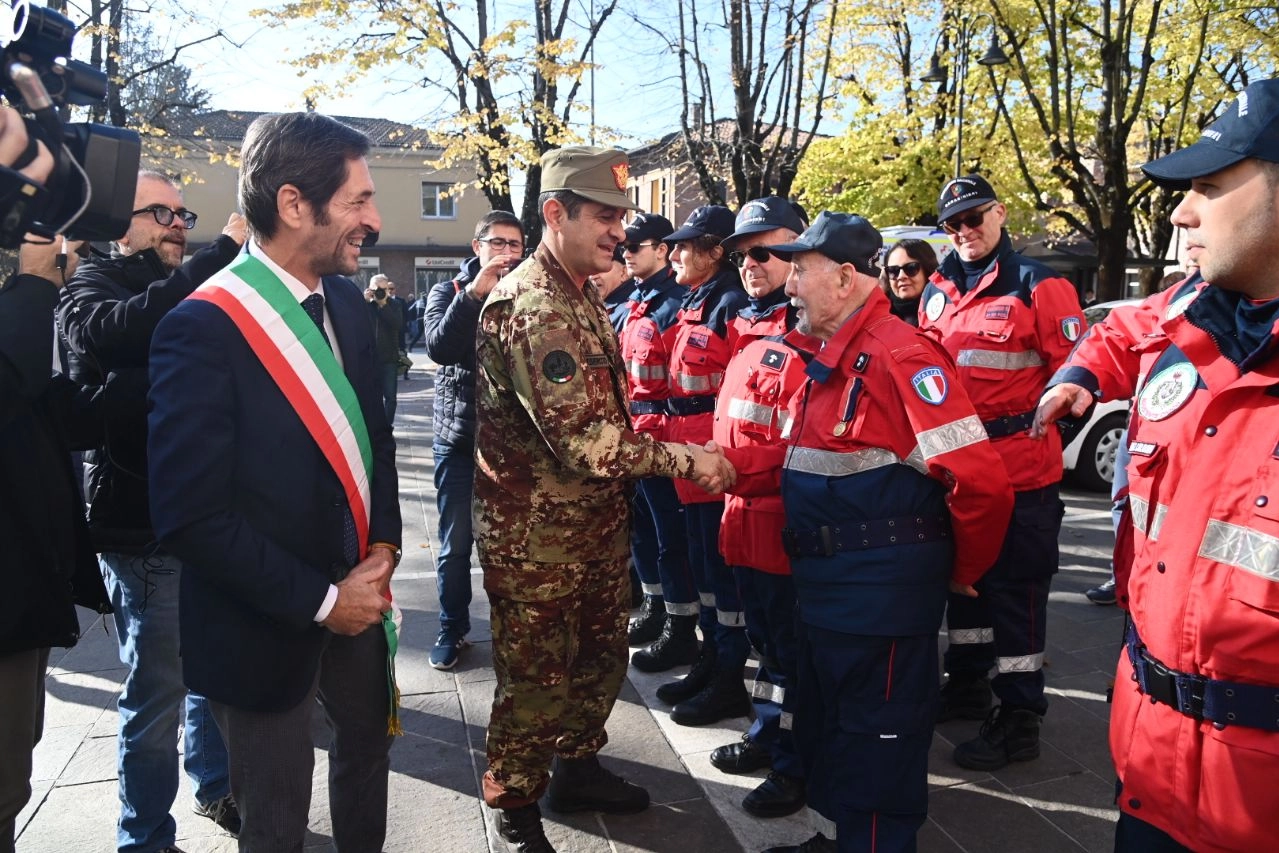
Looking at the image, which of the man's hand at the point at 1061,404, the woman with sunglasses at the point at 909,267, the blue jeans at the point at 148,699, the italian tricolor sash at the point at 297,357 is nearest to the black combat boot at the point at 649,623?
the woman with sunglasses at the point at 909,267

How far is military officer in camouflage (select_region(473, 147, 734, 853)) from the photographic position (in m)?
2.81

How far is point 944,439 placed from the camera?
2.43 meters

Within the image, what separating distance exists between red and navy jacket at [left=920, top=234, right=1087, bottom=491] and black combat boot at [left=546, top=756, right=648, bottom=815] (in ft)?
6.82

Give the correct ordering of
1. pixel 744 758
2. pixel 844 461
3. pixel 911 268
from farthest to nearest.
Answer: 1. pixel 911 268
2. pixel 744 758
3. pixel 844 461

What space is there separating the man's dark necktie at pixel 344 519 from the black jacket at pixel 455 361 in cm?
185

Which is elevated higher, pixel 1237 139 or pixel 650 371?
pixel 1237 139

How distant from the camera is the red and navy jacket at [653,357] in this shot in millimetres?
4559

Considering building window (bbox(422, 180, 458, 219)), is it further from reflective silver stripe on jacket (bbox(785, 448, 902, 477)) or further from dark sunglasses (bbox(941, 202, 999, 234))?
reflective silver stripe on jacket (bbox(785, 448, 902, 477))

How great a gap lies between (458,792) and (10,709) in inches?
65.6

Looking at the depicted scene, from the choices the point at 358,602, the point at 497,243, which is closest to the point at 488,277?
the point at 497,243

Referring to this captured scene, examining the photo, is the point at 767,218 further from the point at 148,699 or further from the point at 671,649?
the point at 148,699

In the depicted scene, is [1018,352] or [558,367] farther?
[1018,352]

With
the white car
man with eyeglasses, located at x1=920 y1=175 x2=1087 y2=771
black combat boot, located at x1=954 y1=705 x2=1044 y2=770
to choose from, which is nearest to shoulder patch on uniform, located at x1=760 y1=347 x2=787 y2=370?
man with eyeglasses, located at x1=920 y1=175 x2=1087 y2=771

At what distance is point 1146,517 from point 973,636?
7.49 feet
